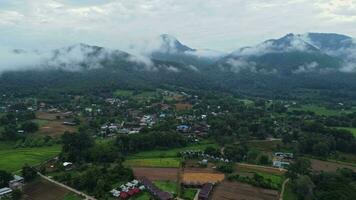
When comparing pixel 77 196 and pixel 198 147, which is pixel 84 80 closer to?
pixel 198 147

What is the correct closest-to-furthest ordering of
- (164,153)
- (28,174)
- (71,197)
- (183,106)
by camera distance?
(71,197) → (28,174) → (164,153) → (183,106)

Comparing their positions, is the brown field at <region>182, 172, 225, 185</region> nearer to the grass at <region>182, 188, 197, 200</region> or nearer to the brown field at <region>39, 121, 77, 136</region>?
the grass at <region>182, 188, 197, 200</region>

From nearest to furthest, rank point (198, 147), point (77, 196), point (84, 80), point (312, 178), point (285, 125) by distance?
1. point (77, 196)
2. point (312, 178)
3. point (198, 147)
4. point (285, 125)
5. point (84, 80)

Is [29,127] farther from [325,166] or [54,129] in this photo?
[325,166]

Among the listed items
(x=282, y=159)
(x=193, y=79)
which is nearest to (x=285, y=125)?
(x=282, y=159)

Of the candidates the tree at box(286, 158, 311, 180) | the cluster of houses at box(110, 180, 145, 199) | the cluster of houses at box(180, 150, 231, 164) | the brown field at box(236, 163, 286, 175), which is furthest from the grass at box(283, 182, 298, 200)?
the cluster of houses at box(110, 180, 145, 199)

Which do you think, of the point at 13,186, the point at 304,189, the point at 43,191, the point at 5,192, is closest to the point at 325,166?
the point at 304,189

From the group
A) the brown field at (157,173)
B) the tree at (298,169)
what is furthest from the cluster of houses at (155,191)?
the tree at (298,169)
